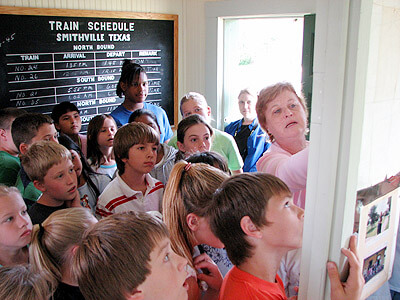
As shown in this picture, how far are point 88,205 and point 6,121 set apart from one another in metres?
0.80

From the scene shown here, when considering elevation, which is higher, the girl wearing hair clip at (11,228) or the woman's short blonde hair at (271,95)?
the woman's short blonde hair at (271,95)

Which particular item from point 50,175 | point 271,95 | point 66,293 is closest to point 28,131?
point 50,175

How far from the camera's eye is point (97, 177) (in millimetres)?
2283

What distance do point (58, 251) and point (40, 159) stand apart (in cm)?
70

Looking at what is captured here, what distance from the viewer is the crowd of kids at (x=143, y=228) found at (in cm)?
93

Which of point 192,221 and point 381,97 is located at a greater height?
point 381,97

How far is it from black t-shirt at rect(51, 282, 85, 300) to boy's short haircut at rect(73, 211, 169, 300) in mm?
343

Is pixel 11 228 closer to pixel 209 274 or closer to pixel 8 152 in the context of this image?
pixel 209 274

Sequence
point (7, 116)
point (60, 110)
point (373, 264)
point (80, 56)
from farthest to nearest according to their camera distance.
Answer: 1. point (80, 56)
2. point (60, 110)
3. point (7, 116)
4. point (373, 264)

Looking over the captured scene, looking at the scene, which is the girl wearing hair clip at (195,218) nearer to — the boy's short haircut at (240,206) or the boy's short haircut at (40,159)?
the boy's short haircut at (240,206)

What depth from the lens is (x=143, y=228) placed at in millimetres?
968

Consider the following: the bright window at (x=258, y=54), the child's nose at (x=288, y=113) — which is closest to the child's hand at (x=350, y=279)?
the child's nose at (x=288, y=113)

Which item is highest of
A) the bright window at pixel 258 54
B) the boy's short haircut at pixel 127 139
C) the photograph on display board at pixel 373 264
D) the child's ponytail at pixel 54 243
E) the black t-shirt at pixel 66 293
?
the bright window at pixel 258 54

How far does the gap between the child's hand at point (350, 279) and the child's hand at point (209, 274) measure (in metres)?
0.58
